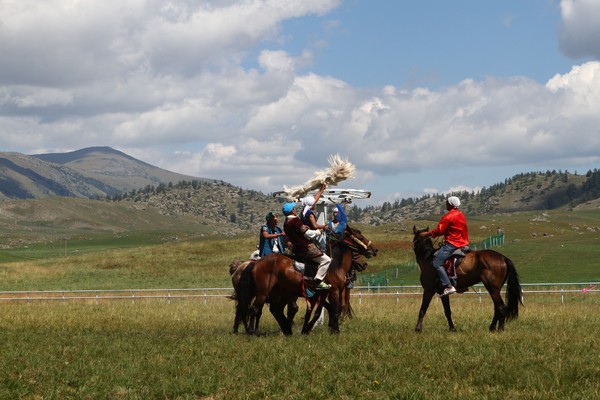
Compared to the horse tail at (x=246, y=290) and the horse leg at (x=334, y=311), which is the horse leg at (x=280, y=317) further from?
the horse leg at (x=334, y=311)

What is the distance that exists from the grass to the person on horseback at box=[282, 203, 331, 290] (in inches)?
53.8

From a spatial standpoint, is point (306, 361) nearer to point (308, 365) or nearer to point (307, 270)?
point (308, 365)

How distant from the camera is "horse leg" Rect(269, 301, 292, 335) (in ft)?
49.9

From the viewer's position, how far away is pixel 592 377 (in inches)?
371

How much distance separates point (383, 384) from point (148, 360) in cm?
393

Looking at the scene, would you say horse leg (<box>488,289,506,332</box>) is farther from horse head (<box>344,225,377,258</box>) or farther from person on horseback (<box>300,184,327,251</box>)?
person on horseback (<box>300,184,327,251</box>)

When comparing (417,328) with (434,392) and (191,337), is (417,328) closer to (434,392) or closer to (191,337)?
(191,337)

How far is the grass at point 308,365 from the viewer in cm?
922

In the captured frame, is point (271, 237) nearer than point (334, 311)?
No

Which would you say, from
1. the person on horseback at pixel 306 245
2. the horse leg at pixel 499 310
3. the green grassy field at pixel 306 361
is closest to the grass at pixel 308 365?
the green grassy field at pixel 306 361

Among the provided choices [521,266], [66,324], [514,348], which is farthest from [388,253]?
[514,348]

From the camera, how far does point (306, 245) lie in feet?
49.0

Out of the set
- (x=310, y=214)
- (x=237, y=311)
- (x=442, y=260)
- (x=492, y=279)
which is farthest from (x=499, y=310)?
(x=237, y=311)

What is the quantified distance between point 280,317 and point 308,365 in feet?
15.4
